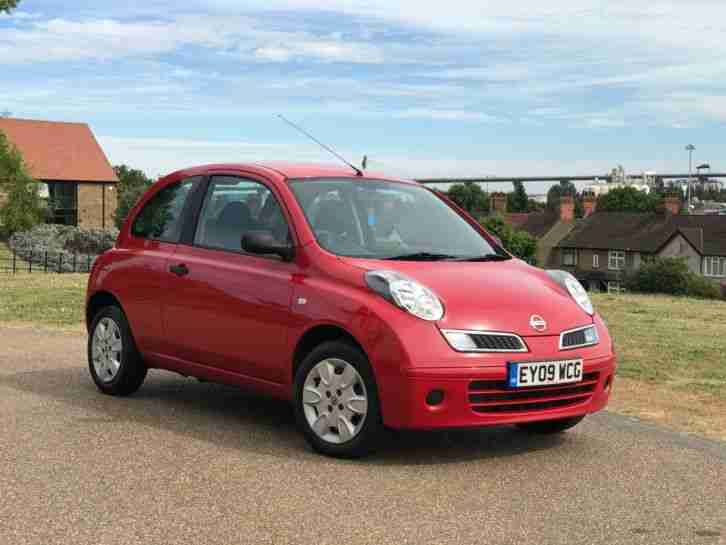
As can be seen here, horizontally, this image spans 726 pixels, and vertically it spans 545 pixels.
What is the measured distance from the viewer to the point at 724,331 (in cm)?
1748

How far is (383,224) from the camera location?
24.0ft

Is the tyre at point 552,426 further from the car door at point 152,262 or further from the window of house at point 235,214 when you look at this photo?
the car door at point 152,262

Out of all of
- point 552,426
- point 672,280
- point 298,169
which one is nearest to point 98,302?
point 298,169

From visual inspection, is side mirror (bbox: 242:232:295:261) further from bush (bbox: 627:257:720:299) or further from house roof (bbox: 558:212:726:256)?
house roof (bbox: 558:212:726:256)

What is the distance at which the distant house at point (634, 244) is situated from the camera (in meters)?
97.8

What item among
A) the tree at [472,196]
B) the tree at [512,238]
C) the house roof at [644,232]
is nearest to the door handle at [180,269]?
the tree at [512,238]

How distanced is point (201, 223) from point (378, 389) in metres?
2.23

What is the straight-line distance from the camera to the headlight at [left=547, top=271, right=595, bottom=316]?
700 cm

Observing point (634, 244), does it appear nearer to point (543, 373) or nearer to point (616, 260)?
point (616, 260)

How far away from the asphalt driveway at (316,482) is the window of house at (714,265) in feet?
306

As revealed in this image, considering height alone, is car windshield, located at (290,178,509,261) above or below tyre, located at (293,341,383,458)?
above

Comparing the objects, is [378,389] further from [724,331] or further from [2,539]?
[724,331]

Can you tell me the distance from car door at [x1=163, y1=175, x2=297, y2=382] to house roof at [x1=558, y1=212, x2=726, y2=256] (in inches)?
3683

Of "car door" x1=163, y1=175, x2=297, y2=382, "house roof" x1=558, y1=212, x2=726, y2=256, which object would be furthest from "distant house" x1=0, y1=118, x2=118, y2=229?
"car door" x1=163, y1=175, x2=297, y2=382
